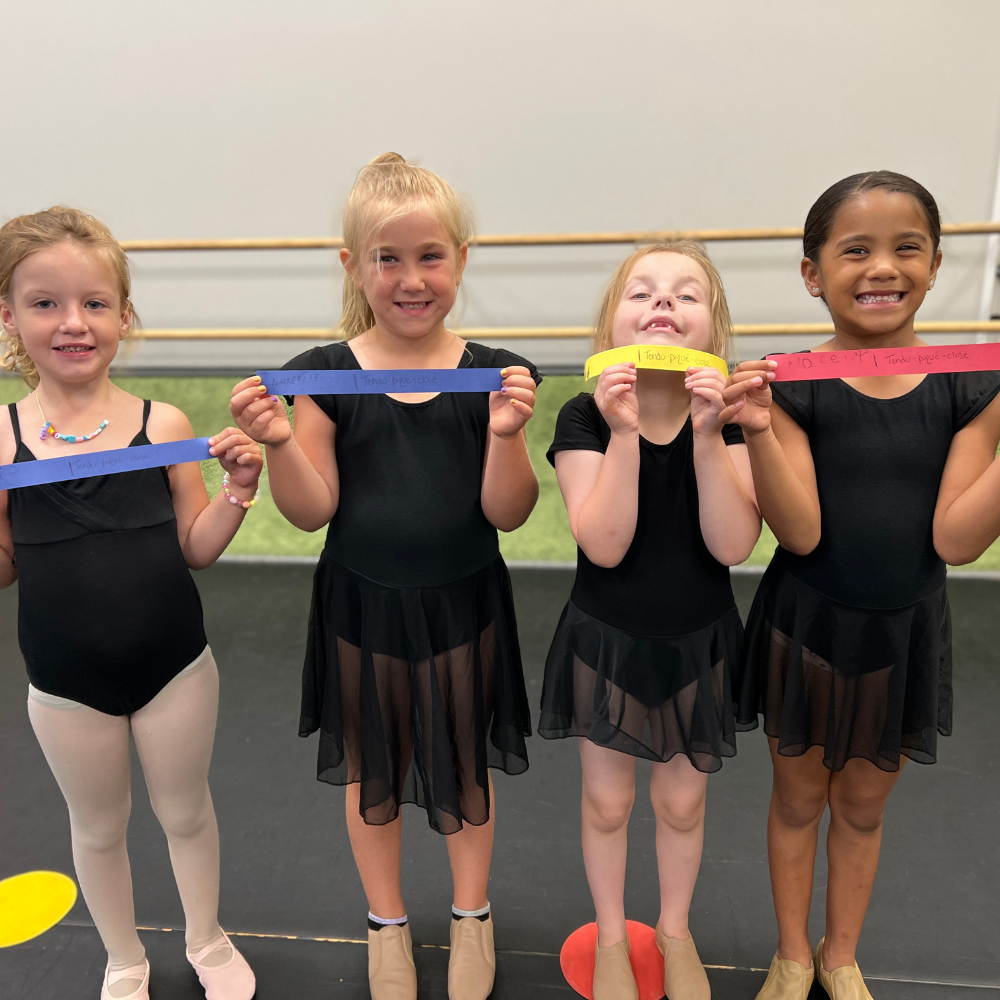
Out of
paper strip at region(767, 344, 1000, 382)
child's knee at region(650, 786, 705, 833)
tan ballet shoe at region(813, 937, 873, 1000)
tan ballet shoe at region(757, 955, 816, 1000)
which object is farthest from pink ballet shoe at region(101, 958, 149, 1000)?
paper strip at region(767, 344, 1000, 382)

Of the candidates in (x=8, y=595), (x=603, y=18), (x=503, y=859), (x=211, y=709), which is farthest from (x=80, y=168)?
Result: (x=503, y=859)

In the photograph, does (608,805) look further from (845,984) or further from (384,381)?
Result: (384,381)

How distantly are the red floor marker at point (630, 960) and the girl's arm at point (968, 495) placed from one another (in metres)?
0.80

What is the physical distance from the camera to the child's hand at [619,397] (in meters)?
0.96

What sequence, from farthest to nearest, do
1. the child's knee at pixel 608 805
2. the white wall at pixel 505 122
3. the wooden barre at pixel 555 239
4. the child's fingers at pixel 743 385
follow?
the white wall at pixel 505 122 → the wooden barre at pixel 555 239 → the child's knee at pixel 608 805 → the child's fingers at pixel 743 385

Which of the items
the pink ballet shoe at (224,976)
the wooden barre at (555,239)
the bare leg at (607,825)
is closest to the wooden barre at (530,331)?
the wooden barre at (555,239)

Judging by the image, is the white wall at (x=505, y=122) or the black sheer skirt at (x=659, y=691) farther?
the white wall at (x=505, y=122)

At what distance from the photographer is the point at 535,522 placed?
10.0 ft

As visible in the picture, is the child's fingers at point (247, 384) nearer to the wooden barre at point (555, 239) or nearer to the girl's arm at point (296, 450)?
the girl's arm at point (296, 450)

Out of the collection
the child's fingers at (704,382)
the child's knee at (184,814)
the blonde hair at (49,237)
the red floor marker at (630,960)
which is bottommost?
the red floor marker at (630,960)

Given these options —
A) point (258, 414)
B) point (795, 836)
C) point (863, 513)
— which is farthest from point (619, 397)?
point (795, 836)

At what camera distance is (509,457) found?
3.42 feet

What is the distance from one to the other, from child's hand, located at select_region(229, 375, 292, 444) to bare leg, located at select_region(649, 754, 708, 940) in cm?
72

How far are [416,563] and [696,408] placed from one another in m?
0.43
